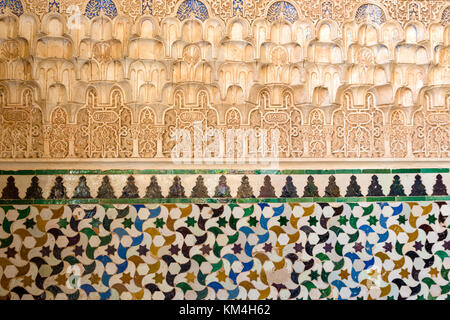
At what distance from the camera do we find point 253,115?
305 cm

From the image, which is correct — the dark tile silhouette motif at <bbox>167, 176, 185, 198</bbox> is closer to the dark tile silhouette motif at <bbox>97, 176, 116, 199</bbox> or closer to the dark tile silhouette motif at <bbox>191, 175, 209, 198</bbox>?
the dark tile silhouette motif at <bbox>191, 175, 209, 198</bbox>

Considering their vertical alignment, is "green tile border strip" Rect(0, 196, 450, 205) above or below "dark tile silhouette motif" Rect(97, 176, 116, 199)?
below

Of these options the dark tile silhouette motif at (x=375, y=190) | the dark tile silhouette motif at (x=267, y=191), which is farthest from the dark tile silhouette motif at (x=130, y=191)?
the dark tile silhouette motif at (x=375, y=190)

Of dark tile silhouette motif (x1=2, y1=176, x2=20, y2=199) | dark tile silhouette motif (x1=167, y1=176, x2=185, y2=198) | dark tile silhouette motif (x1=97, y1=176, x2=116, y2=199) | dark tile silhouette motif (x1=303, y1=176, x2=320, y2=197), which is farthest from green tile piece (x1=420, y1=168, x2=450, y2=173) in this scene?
dark tile silhouette motif (x1=2, y1=176, x2=20, y2=199)

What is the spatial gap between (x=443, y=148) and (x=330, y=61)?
2.67 feet

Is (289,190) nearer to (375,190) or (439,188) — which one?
(375,190)

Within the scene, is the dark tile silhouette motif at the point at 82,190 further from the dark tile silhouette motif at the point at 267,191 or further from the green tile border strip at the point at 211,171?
the dark tile silhouette motif at the point at 267,191

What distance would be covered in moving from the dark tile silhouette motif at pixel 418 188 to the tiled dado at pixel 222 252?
0.41 feet

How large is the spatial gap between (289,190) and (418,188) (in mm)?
732

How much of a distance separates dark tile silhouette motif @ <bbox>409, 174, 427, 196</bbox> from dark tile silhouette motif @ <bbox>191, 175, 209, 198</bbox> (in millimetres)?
1160

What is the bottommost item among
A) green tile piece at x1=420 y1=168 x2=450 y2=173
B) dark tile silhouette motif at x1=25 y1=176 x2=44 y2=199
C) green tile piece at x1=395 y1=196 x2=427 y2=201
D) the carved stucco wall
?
green tile piece at x1=395 y1=196 x2=427 y2=201

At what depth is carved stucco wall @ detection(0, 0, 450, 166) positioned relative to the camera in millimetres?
2988

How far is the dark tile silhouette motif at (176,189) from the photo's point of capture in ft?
9.76

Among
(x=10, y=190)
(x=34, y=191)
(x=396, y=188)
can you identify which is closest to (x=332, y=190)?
(x=396, y=188)
